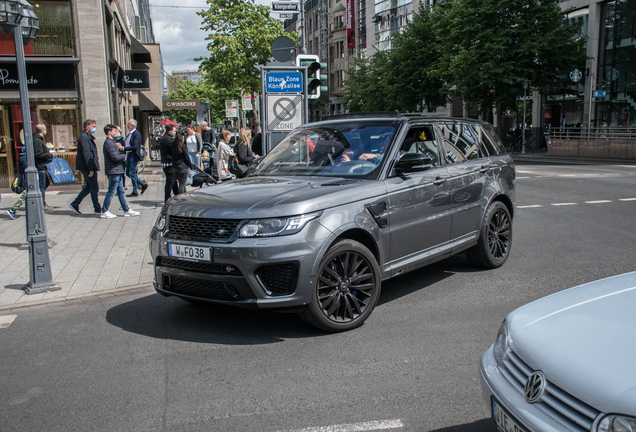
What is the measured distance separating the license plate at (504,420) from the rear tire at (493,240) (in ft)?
13.3

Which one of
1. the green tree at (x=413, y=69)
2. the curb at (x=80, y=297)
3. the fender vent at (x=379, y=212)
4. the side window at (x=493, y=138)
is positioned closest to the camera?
the fender vent at (x=379, y=212)

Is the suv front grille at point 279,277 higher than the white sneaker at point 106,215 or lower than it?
higher

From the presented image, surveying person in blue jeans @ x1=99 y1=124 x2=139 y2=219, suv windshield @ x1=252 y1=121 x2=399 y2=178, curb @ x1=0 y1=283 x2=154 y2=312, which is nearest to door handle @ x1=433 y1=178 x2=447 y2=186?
suv windshield @ x1=252 y1=121 x2=399 y2=178

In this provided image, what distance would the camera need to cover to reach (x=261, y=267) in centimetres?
429

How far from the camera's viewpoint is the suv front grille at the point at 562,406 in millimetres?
2033

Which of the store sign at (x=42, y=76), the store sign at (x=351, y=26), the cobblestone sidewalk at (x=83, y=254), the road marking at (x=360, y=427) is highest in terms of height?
the store sign at (x=351, y=26)

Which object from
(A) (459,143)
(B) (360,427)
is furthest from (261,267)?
(A) (459,143)

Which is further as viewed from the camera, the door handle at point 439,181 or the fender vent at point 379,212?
the door handle at point 439,181

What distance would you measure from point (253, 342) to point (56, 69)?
14.0m

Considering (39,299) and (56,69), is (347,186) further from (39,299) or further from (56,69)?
(56,69)

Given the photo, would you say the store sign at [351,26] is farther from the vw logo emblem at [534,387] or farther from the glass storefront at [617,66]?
the vw logo emblem at [534,387]

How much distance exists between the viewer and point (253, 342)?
4539 mm

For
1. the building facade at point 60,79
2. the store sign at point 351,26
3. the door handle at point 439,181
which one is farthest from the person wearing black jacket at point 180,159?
the store sign at point 351,26

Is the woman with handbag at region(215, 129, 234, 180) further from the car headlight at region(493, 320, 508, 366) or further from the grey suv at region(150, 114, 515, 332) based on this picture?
the car headlight at region(493, 320, 508, 366)
